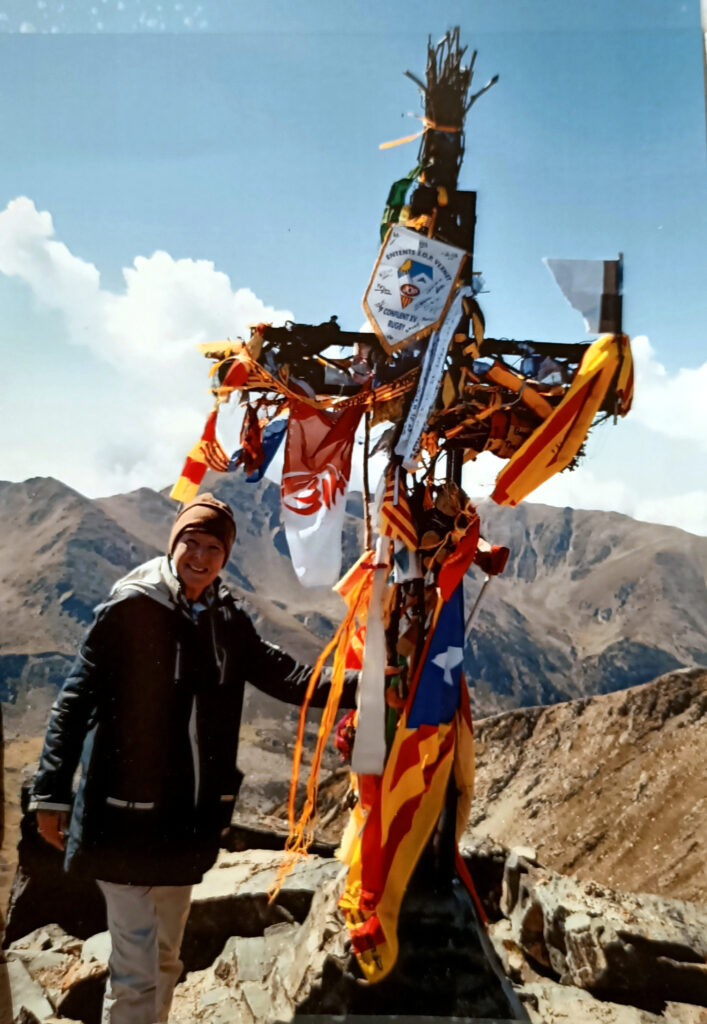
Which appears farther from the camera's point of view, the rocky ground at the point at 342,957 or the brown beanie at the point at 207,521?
the rocky ground at the point at 342,957

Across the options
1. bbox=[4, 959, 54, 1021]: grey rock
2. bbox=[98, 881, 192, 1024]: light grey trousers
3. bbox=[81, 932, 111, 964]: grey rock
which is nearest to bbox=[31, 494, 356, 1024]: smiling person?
bbox=[98, 881, 192, 1024]: light grey trousers

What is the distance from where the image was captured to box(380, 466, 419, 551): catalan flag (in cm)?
349

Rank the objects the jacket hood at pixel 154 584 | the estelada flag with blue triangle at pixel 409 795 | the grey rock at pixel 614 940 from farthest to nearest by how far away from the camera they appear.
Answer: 1. the grey rock at pixel 614 940
2. the estelada flag with blue triangle at pixel 409 795
3. the jacket hood at pixel 154 584

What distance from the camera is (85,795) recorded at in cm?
257

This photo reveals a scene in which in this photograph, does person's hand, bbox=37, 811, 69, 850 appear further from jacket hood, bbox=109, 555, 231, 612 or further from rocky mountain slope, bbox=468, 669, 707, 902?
rocky mountain slope, bbox=468, 669, 707, 902

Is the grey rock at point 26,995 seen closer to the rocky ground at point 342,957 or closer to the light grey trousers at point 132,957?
the rocky ground at point 342,957

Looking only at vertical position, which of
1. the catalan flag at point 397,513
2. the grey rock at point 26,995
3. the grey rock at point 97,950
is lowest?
the grey rock at point 26,995

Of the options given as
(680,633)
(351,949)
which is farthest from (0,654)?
(680,633)

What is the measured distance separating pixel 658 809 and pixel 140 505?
158ft

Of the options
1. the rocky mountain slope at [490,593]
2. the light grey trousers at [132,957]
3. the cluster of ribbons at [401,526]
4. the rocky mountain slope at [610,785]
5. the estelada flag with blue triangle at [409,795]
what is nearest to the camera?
the light grey trousers at [132,957]

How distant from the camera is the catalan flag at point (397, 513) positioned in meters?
3.49

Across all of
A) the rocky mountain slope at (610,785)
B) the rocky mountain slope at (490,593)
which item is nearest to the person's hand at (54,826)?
the rocky mountain slope at (610,785)

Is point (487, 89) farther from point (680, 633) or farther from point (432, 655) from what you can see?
point (680, 633)

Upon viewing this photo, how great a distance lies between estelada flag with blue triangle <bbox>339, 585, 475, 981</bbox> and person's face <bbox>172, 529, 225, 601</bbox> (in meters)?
1.25
